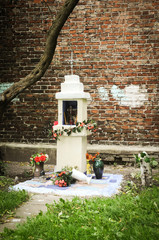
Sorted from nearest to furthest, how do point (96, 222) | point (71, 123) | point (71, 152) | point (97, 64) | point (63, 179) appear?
point (96, 222), point (63, 179), point (71, 152), point (71, 123), point (97, 64)

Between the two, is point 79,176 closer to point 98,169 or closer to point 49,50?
point 98,169

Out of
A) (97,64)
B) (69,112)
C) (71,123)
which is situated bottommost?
(71,123)

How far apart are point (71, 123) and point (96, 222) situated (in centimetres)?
301

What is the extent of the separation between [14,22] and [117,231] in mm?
6582

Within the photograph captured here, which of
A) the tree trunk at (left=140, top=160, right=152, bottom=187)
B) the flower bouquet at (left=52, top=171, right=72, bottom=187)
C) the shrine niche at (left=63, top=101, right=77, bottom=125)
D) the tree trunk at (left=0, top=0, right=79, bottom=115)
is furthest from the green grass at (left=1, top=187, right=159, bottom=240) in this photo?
the shrine niche at (left=63, top=101, right=77, bottom=125)

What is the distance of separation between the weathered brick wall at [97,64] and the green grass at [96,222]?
141 inches

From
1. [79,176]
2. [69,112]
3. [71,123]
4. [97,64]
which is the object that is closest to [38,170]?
[79,176]

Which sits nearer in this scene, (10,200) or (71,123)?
(10,200)

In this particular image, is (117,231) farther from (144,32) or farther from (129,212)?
(144,32)

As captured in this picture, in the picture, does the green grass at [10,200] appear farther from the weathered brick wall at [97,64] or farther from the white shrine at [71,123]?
the weathered brick wall at [97,64]

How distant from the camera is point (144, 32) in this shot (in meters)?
7.06

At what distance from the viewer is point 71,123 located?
5930 mm

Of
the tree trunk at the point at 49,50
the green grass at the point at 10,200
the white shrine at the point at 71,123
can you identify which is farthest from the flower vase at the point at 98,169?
the tree trunk at the point at 49,50

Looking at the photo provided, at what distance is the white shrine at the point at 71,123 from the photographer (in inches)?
225
